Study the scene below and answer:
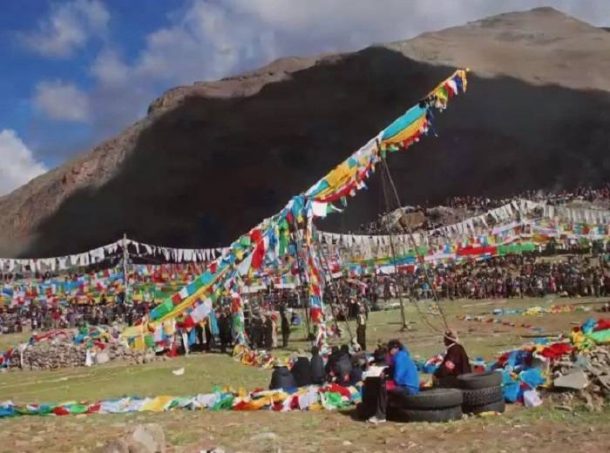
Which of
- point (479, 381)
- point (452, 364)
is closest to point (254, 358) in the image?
point (452, 364)

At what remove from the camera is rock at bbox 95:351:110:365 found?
85.0 feet

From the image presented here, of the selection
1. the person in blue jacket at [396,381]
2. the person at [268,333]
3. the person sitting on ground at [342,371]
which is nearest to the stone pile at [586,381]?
the person in blue jacket at [396,381]

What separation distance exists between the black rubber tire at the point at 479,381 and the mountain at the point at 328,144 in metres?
73.7

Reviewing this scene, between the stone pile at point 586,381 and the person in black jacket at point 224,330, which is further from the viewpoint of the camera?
the person in black jacket at point 224,330

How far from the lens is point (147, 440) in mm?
9438

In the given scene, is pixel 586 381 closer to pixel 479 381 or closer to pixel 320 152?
pixel 479 381

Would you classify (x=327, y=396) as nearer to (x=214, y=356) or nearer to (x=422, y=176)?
(x=214, y=356)

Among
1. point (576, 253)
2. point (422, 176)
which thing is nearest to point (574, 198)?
point (576, 253)

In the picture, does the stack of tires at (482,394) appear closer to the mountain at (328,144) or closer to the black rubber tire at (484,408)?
the black rubber tire at (484,408)

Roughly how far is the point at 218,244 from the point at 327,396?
85.2 m

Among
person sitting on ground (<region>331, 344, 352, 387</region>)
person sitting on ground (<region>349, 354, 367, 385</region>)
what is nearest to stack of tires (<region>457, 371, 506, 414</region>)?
person sitting on ground (<region>349, 354, 367, 385</region>)

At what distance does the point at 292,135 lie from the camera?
11031 cm

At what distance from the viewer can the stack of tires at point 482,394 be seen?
39.4 feet

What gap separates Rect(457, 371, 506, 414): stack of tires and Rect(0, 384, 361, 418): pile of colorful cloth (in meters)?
2.54
